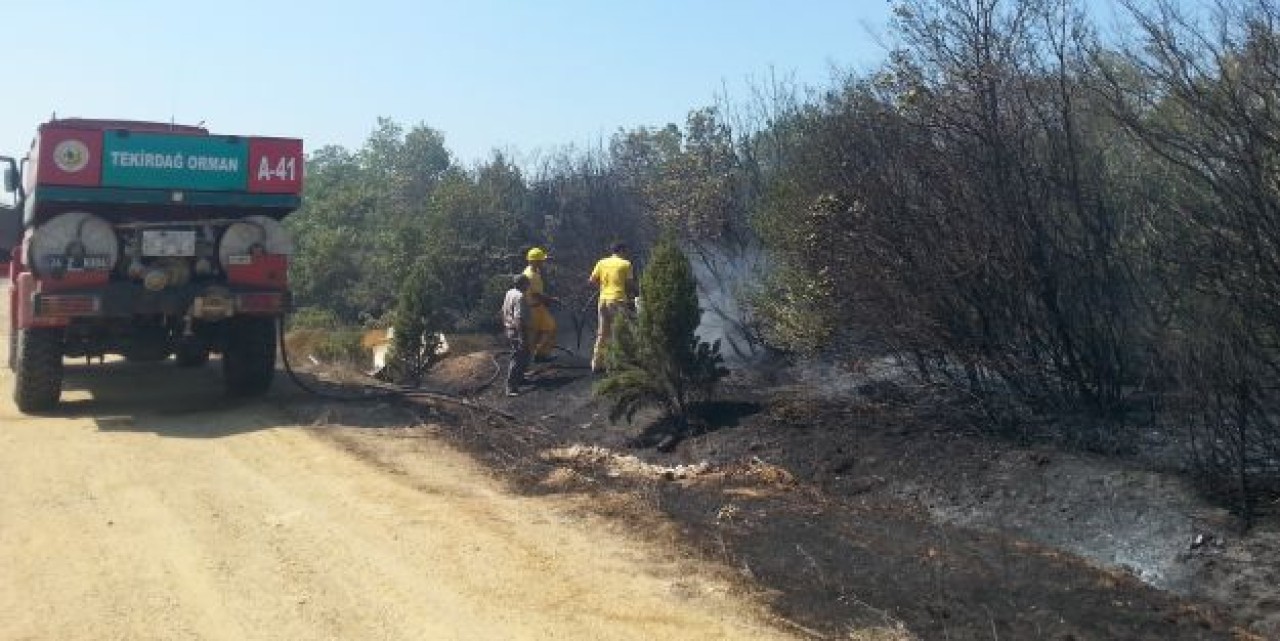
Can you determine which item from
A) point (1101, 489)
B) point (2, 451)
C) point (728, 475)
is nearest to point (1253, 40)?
point (1101, 489)

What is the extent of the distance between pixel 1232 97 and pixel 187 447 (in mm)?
8182

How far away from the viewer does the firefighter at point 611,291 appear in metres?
12.4

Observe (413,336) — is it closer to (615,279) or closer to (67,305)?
(615,279)

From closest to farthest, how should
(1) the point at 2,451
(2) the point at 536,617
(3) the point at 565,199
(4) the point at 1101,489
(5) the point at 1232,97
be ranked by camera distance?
(2) the point at 536,617
(5) the point at 1232,97
(4) the point at 1101,489
(1) the point at 2,451
(3) the point at 565,199

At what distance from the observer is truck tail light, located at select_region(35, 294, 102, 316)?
10555 mm

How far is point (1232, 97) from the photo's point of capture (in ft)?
20.1

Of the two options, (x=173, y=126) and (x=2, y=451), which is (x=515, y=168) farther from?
(x=2, y=451)

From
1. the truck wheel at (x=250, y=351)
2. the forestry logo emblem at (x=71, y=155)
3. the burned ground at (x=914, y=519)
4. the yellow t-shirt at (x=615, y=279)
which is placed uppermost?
the forestry logo emblem at (x=71, y=155)

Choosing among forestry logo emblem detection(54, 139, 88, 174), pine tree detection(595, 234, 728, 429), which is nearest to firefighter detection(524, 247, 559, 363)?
pine tree detection(595, 234, 728, 429)

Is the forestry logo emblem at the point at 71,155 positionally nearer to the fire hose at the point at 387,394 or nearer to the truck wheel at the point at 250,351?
the truck wheel at the point at 250,351

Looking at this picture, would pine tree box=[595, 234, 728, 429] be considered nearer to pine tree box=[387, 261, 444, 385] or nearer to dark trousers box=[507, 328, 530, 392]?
dark trousers box=[507, 328, 530, 392]

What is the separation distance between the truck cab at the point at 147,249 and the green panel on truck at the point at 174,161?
1 cm

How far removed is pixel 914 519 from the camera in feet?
23.1

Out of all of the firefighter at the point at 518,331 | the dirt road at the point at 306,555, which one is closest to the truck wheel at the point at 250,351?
the dirt road at the point at 306,555
